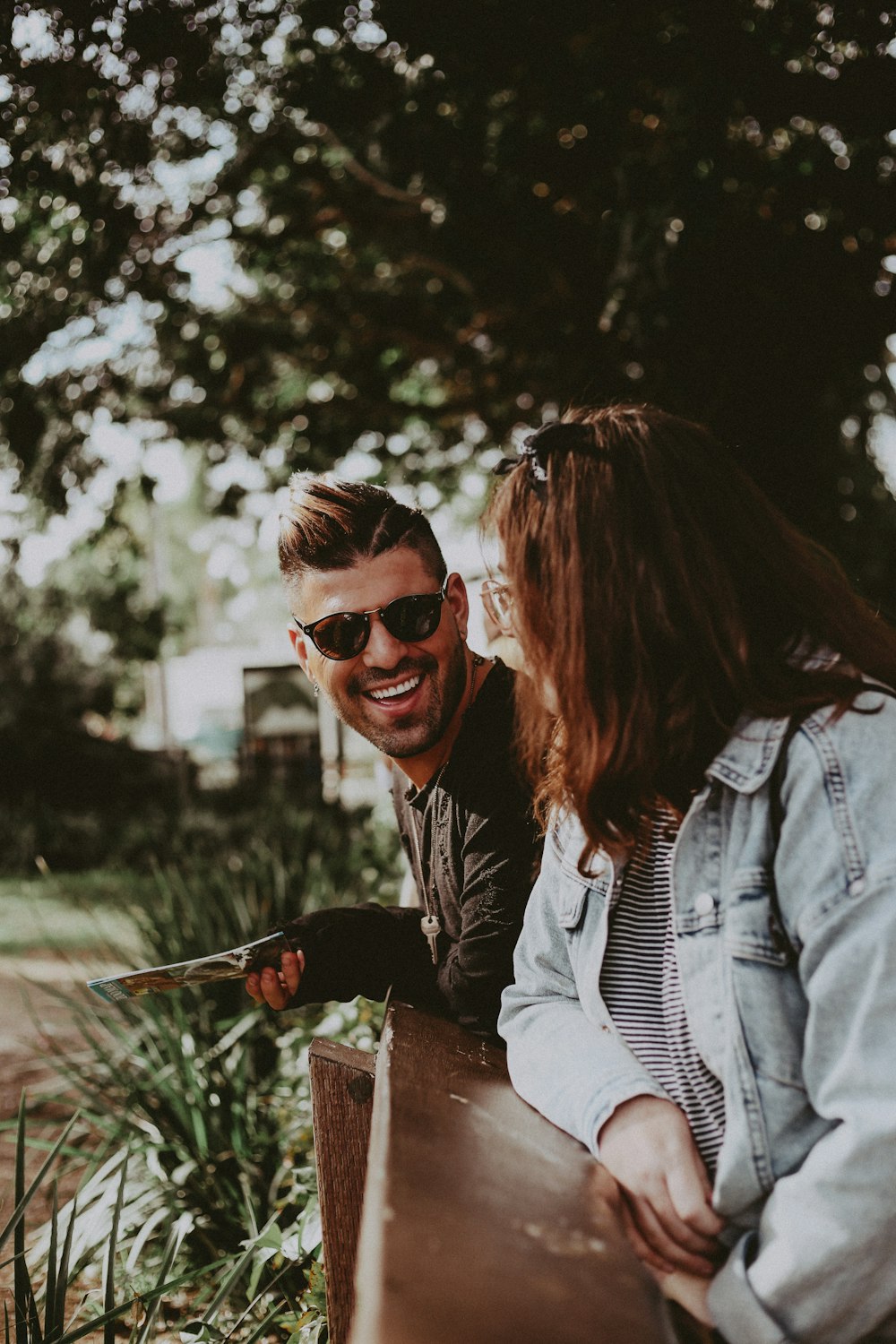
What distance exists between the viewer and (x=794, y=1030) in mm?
1277

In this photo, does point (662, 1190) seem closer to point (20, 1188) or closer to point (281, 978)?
point (281, 978)

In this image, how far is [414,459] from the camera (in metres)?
8.96

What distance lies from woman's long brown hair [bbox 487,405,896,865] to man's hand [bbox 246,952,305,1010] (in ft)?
2.66

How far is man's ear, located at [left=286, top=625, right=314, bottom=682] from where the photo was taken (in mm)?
2422

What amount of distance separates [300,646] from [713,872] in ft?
4.37

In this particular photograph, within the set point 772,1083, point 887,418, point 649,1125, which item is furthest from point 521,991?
point 887,418

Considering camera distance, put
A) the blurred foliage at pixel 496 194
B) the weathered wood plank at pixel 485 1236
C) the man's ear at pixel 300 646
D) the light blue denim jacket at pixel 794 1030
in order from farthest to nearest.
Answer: the blurred foliage at pixel 496 194
the man's ear at pixel 300 646
the light blue denim jacket at pixel 794 1030
the weathered wood plank at pixel 485 1236

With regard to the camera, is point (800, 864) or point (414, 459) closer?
point (800, 864)

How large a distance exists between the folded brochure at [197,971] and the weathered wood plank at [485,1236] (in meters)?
0.54

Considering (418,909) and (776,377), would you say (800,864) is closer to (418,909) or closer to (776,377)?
(418,909)

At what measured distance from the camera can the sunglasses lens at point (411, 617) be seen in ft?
7.21

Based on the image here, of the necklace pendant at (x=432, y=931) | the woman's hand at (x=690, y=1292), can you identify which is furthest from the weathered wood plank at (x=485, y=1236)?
the necklace pendant at (x=432, y=931)

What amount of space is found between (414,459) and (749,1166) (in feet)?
26.6

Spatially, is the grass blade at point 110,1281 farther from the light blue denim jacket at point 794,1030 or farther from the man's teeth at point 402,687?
the man's teeth at point 402,687
